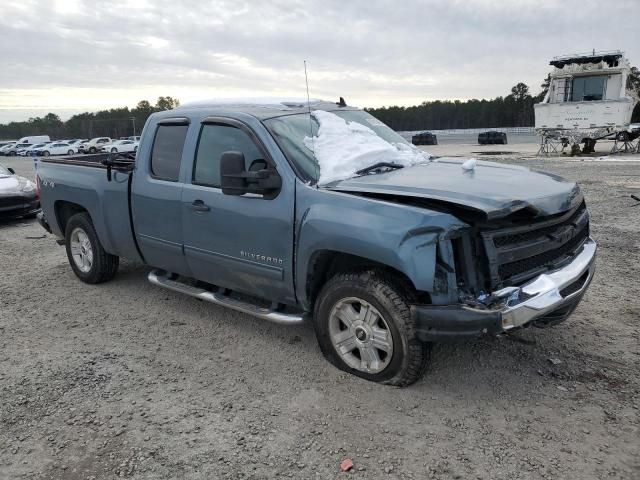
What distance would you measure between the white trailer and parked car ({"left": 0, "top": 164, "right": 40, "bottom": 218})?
21694mm

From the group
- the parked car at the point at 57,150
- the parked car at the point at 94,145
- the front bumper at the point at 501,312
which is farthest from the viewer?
the parked car at the point at 94,145

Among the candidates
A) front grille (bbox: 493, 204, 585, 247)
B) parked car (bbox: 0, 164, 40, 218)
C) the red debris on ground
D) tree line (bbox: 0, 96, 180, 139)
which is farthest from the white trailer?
tree line (bbox: 0, 96, 180, 139)

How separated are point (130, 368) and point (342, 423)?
1757 mm

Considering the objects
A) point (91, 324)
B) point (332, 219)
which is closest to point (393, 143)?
point (332, 219)

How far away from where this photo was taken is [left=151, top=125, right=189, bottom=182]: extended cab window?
180 inches

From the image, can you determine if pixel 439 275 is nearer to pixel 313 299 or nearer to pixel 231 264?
pixel 313 299

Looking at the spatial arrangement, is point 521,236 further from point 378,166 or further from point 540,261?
point 378,166

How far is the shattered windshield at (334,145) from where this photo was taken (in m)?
3.85

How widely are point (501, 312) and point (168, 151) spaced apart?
124 inches

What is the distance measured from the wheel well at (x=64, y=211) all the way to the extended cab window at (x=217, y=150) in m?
2.45

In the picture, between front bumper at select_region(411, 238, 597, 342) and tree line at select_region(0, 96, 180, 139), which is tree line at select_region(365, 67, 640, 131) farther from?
front bumper at select_region(411, 238, 597, 342)

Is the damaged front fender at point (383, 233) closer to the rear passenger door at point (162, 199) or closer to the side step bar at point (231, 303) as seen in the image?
the side step bar at point (231, 303)

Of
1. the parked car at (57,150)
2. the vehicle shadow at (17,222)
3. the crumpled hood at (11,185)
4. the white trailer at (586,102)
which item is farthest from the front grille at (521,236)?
the parked car at (57,150)

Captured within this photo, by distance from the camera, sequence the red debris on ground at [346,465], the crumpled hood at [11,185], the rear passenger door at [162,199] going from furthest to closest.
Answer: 1. the crumpled hood at [11,185]
2. the rear passenger door at [162,199]
3. the red debris on ground at [346,465]
